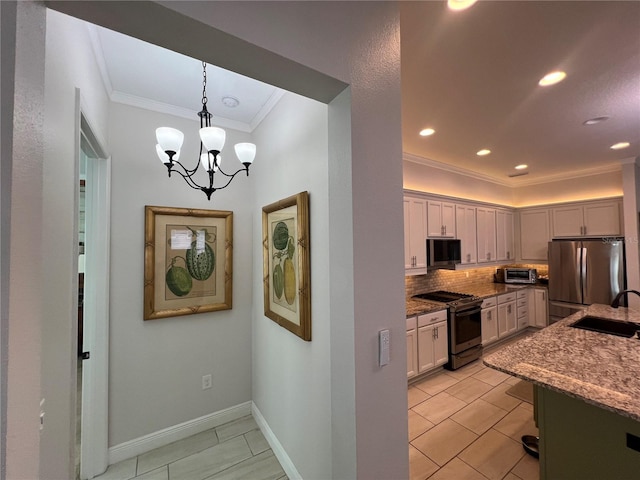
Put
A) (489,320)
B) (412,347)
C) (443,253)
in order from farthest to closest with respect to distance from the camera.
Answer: (489,320) → (443,253) → (412,347)

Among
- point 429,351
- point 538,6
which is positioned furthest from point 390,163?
point 429,351

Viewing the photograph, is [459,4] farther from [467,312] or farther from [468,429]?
[467,312]

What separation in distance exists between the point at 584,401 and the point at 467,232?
330 centimetres

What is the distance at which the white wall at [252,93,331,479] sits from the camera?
155 cm

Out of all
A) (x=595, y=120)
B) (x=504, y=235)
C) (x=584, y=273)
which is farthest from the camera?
(x=504, y=235)

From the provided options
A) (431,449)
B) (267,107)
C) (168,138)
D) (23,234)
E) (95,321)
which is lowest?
(431,449)

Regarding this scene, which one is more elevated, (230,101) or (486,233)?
(230,101)

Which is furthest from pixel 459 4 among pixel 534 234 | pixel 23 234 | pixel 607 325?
pixel 534 234

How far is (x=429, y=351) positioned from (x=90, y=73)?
3.95 m

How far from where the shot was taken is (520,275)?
16.5 feet

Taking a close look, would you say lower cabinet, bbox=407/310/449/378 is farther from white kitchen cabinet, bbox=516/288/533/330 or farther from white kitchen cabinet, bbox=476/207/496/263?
white kitchen cabinet, bbox=516/288/533/330

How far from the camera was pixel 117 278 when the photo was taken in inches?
81.6

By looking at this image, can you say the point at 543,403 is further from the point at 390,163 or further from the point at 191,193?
the point at 191,193

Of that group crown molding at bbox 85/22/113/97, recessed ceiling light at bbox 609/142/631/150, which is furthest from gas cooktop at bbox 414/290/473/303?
crown molding at bbox 85/22/113/97
